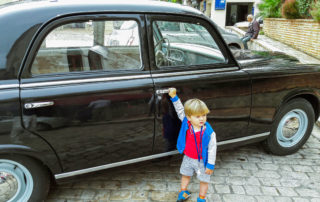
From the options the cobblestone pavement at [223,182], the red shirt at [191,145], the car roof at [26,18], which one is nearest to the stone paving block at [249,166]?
the cobblestone pavement at [223,182]

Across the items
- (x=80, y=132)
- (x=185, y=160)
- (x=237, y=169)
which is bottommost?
(x=237, y=169)

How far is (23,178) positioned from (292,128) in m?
3.05

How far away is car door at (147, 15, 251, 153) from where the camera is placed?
94.2 inches

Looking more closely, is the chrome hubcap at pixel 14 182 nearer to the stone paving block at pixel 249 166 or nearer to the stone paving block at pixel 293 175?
the stone paving block at pixel 249 166

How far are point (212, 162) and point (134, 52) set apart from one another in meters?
1.17

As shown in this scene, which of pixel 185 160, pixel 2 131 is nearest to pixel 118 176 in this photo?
pixel 185 160

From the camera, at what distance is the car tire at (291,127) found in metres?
3.18

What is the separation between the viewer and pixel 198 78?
2.52 metres

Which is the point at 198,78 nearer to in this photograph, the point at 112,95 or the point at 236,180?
the point at 112,95

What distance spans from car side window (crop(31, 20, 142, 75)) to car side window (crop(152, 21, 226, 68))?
0.24 metres

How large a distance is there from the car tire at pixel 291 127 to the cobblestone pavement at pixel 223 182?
0.49ft

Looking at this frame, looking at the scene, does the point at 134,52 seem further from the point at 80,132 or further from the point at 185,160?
the point at 185,160

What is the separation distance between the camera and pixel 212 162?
2.23 m

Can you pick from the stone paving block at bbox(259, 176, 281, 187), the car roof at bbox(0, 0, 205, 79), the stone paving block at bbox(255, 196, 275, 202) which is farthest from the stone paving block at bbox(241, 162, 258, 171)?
the car roof at bbox(0, 0, 205, 79)
